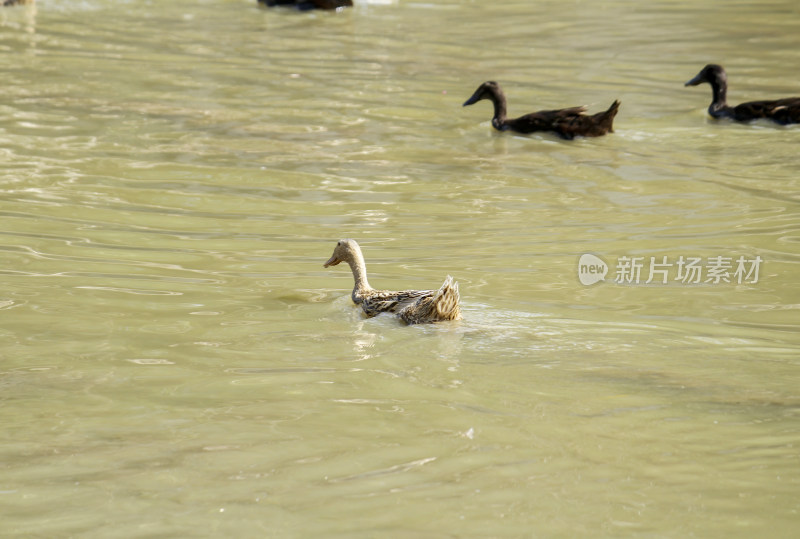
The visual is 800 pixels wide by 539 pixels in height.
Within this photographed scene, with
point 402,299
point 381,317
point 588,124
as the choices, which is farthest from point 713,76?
point 381,317

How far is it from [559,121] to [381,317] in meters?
6.72

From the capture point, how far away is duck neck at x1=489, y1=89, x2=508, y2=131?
13773mm

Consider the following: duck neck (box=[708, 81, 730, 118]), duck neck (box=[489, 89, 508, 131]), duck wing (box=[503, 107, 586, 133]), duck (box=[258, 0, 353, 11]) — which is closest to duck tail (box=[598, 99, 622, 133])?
duck wing (box=[503, 107, 586, 133])

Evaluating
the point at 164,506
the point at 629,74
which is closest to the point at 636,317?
the point at 164,506

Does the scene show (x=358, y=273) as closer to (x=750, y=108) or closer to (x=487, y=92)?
(x=487, y=92)

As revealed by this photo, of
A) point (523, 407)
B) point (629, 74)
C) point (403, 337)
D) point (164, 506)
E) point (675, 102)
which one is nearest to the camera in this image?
point (164, 506)

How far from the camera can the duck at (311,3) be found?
2609cm

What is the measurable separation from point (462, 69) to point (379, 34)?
13.8ft

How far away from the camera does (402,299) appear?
7.10 m

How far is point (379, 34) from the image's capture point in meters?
21.5

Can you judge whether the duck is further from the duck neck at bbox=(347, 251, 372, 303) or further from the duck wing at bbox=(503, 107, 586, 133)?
the duck neck at bbox=(347, 251, 372, 303)

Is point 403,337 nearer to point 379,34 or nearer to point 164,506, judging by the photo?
point 164,506

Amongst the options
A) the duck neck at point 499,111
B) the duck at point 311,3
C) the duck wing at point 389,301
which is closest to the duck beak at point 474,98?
the duck neck at point 499,111

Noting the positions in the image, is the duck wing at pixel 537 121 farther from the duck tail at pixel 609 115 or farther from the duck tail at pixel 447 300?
the duck tail at pixel 447 300
